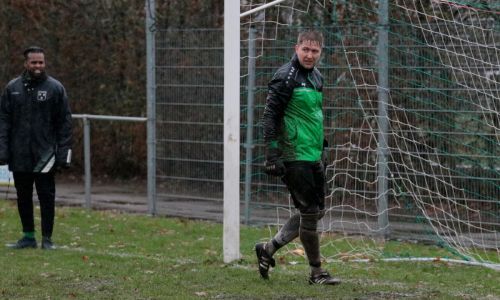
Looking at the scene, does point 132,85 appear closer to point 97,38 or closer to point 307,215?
point 97,38

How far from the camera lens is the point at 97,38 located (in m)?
18.8

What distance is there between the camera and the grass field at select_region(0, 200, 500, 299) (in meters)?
8.45

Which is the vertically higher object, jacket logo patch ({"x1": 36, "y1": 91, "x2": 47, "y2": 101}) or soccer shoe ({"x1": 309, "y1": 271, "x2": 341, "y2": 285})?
jacket logo patch ({"x1": 36, "y1": 91, "x2": 47, "y2": 101})

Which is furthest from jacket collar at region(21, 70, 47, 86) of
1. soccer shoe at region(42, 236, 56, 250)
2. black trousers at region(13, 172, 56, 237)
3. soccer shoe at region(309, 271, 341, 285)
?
soccer shoe at region(309, 271, 341, 285)

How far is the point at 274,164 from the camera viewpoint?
8.57 m

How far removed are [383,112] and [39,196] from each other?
3.75 metres

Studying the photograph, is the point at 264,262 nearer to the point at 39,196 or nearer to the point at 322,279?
the point at 322,279

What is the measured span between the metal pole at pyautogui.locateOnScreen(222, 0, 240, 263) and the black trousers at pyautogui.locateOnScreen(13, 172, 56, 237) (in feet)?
7.36

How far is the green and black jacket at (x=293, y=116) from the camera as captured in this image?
8656 mm

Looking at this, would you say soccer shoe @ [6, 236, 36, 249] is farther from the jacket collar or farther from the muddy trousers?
the muddy trousers

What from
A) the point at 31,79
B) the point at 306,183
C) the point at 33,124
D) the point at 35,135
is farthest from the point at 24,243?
the point at 306,183

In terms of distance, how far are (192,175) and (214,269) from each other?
4877 millimetres

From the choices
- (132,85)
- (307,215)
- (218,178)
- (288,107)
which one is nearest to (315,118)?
(288,107)

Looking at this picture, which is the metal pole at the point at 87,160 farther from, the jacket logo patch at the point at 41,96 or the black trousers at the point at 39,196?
the jacket logo patch at the point at 41,96
